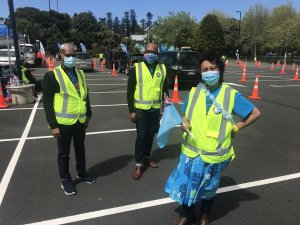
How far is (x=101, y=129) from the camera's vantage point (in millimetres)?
7996

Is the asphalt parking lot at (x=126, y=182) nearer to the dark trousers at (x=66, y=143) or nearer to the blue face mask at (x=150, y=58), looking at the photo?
the dark trousers at (x=66, y=143)

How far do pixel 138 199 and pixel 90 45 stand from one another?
8144 cm

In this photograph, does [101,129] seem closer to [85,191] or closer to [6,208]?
[85,191]

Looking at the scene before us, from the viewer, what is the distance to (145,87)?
4.91 metres

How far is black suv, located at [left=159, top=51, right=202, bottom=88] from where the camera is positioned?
15.5 meters

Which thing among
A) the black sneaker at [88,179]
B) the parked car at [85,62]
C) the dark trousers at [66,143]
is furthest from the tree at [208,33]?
the dark trousers at [66,143]

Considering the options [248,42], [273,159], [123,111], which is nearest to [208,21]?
[248,42]

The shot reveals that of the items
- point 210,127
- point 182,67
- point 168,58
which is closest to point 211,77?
point 210,127

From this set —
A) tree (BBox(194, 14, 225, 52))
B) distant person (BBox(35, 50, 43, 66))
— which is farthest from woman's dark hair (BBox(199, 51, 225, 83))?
tree (BBox(194, 14, 225, 52))

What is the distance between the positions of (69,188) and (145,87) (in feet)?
5.69

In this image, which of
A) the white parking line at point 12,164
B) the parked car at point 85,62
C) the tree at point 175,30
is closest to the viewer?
the white parking line at point 12,164

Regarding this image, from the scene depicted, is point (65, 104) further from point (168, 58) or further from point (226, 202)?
point (168, 58)

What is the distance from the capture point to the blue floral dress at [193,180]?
319 centimetres

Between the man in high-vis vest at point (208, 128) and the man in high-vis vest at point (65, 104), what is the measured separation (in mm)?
1649
